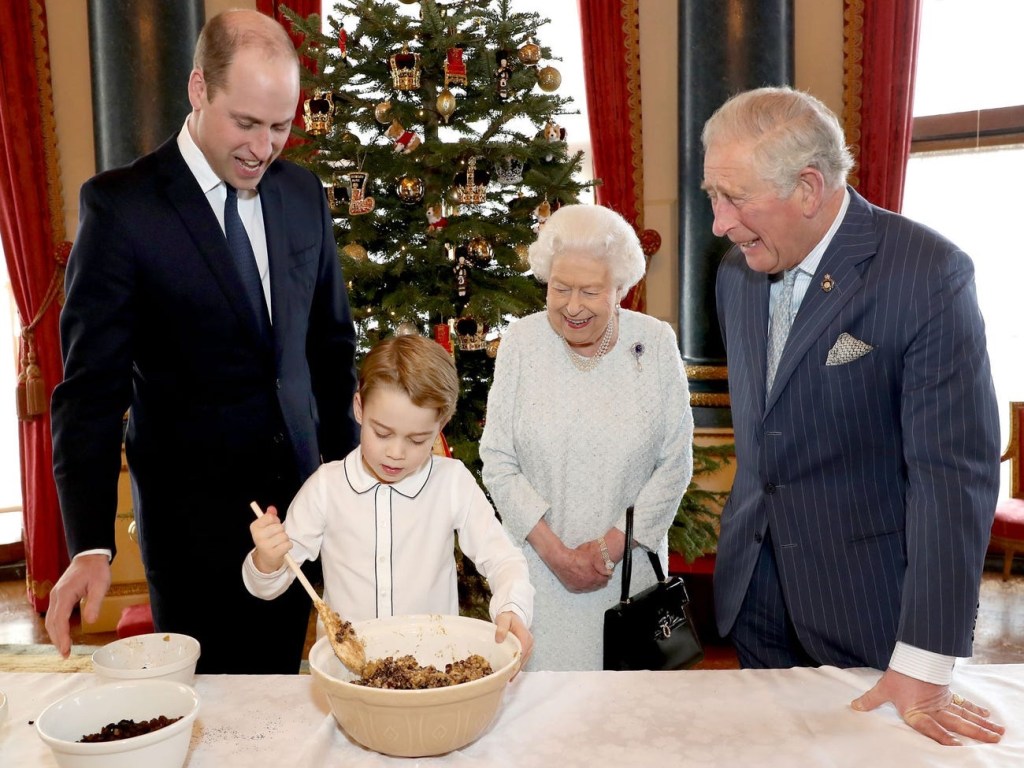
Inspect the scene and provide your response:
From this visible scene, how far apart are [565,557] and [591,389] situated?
16.1 inches

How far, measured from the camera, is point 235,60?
1818 millimetres

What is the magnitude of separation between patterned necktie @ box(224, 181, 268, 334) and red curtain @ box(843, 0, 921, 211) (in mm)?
3870

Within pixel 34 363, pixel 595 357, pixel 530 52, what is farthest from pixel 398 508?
pixel 34 363

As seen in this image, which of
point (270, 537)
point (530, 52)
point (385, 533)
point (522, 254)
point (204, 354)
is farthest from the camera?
point (522, 254)

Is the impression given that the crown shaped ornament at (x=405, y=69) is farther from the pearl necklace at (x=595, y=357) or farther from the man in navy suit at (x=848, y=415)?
the man in navy suit at (x=848, y=415)

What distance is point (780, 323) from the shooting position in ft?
6.26

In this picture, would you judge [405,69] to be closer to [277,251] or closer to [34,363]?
[277,251]

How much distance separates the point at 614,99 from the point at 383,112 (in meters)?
2.20

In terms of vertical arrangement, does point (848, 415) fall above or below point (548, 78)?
below

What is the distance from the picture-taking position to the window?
531cm

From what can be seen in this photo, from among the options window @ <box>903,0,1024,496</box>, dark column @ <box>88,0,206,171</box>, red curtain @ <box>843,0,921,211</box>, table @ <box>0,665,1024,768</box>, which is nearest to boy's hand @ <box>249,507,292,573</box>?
table @ <box>0,665,1024,768</box>

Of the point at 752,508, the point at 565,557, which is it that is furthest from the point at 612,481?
the point at 752,508

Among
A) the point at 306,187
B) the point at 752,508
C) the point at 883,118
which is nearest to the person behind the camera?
the point at 752,508

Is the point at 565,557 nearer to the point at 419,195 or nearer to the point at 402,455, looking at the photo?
the point at 402,455
